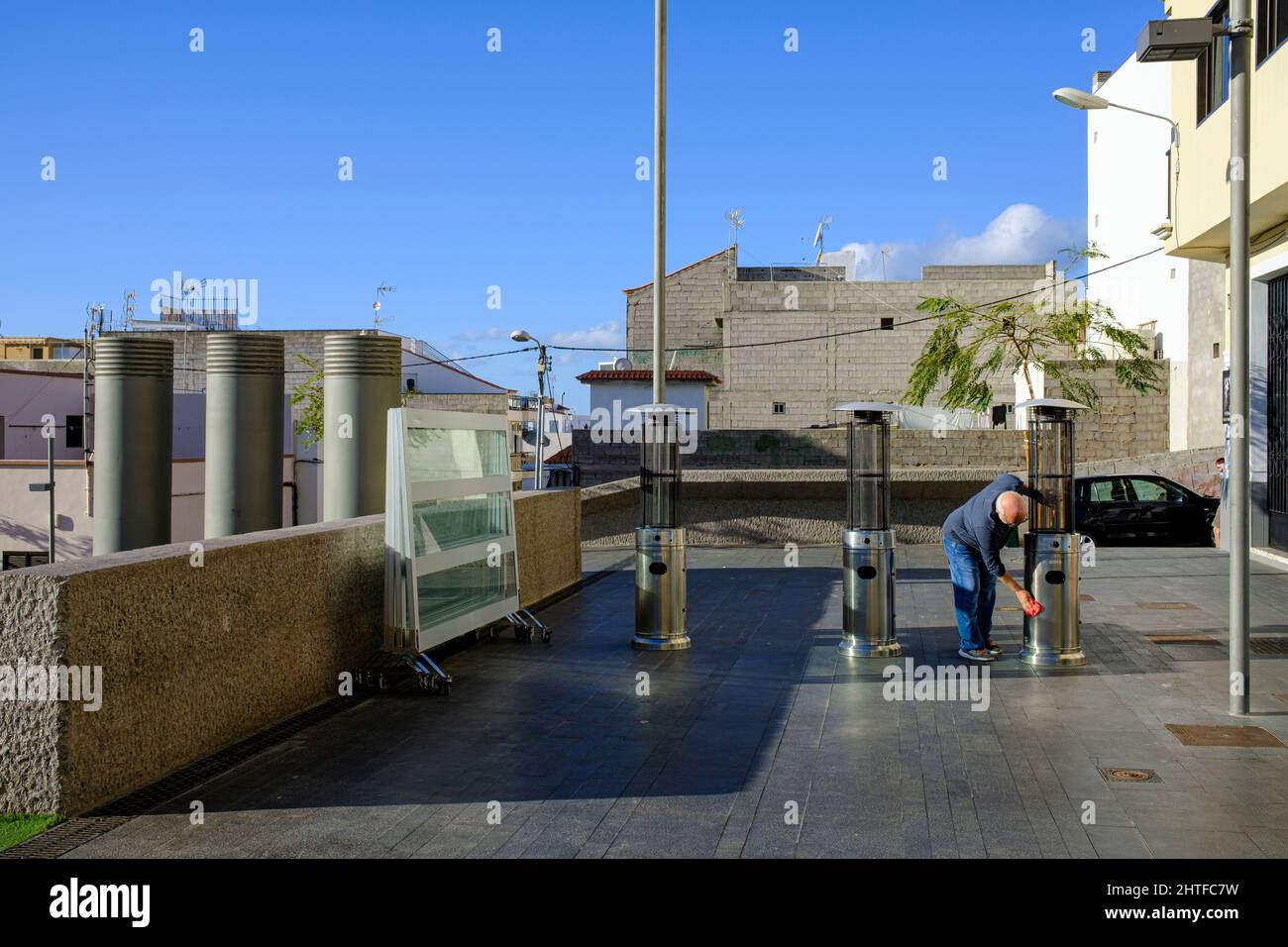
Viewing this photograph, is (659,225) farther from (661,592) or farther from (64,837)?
(64,837)

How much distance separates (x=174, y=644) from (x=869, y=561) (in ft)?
17.4

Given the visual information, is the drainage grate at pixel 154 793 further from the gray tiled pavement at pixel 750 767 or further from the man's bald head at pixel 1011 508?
the man's bald head at pixel 1011 508

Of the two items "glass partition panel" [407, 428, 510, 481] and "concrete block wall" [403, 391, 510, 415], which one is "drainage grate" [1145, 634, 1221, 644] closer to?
"glass partition panel" [407, 428, 510, 481]

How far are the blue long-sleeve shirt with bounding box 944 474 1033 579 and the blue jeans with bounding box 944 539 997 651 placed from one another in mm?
89

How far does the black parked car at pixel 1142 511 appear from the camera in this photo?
21547mm

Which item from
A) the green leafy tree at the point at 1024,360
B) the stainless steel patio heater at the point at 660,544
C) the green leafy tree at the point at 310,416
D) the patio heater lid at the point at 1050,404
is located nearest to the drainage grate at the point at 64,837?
the stainless steel patio heater at the point at 660,544

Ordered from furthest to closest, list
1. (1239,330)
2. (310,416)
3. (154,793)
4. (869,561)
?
(310,416)
(869,561)
(1239,330)
(154,793)

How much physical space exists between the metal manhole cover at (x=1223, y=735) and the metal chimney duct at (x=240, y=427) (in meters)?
10.3

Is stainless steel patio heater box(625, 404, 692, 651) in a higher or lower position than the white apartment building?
lower

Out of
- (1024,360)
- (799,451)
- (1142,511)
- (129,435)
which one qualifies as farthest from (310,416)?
(1142,511)

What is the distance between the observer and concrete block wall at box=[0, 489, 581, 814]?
5.35 meters

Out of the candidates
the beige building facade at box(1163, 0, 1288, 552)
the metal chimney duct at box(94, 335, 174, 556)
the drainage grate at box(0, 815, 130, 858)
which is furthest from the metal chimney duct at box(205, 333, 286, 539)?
the beige building facade at box(1163, 0, 1288, 552)

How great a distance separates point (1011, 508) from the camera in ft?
30.0
